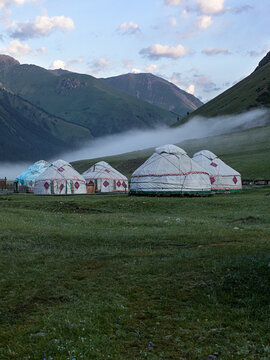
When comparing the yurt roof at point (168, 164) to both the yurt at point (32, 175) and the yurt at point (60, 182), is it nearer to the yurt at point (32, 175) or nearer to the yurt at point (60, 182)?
the yurt at point (60, 182)

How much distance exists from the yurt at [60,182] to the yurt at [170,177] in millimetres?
9863

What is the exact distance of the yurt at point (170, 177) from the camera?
35500mm

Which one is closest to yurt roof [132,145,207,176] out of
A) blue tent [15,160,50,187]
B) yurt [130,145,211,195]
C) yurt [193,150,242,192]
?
yurt [130,145,211,195]

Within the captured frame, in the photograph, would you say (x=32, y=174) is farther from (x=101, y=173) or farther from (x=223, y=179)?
(x=223, y=179)

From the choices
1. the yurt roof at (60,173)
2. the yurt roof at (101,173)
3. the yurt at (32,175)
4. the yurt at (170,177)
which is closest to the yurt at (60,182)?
the yurt roof at (60,173)

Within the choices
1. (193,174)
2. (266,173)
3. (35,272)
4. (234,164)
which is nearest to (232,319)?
(35,272)

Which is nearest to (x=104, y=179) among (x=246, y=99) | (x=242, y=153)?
(x=242, y=153)

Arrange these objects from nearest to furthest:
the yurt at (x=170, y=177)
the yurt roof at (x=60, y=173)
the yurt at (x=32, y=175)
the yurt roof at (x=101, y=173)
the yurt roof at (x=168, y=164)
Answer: the yurt at (x=170, y=177) → the yurt roof at (x=168, y=164) → the yurt roof at (x=60, y=173) → the yurt roof at (x=101, y=173) → the yurt at (x=32, y=175)

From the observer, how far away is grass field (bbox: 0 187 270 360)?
19.1 ft

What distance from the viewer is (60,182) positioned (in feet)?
144

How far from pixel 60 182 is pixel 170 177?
14254 millimetres

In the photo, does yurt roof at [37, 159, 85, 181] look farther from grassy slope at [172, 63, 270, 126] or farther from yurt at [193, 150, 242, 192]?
grassy slope at [172, 63, 270, 126]

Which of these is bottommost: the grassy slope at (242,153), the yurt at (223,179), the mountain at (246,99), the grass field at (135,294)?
the grass field at (135,294)

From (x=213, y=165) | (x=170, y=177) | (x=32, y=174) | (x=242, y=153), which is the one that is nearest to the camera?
(x=170, y=177)
